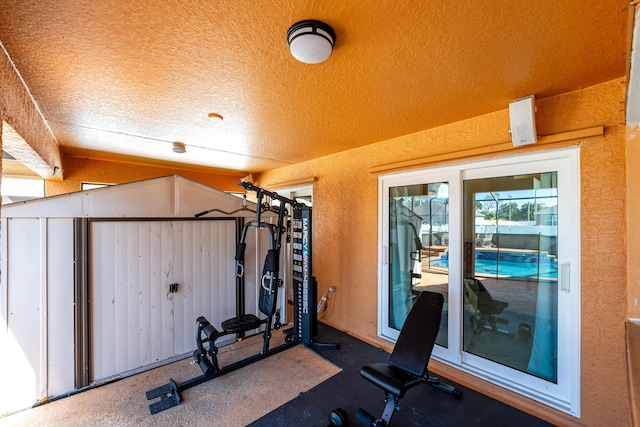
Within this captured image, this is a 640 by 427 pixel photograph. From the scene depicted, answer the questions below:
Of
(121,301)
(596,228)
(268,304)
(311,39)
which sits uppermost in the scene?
(311,39)

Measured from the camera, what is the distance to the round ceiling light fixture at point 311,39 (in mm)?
1170

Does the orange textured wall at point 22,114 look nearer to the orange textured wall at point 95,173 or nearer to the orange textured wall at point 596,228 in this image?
the orange textured wall at point 95,173

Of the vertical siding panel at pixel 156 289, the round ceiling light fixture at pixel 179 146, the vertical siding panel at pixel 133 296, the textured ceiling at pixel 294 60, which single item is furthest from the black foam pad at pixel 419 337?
the round ceiling light fixture at pixel 179 146

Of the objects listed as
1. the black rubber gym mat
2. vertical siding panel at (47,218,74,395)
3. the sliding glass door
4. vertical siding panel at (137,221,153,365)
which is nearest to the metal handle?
the sliding glass door

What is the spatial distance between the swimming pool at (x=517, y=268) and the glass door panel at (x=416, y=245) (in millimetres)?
332

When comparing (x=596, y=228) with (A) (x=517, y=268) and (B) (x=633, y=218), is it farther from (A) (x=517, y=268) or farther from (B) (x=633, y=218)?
(A) (x=517, y=268)

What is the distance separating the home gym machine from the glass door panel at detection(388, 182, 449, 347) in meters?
0.97

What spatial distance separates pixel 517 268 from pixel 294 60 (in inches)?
92.3

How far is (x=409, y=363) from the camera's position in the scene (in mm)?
1919

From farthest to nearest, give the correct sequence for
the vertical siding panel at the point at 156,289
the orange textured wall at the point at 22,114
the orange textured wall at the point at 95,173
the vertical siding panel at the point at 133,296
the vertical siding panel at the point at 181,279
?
1. the orange textured wall at the point at 95,173
2. the vertical siding panel at the point at 181,279
3. the vertical siding panel at the point at 156,289
4. the vertical siding panel at the point at 133,296
5. the orange textured wall at the point at 22,114

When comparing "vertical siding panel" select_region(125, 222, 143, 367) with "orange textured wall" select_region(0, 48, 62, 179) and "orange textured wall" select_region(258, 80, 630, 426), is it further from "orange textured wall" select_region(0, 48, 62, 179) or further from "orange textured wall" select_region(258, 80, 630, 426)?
"orange textured wall" select_region(258, 80, 630, 426)

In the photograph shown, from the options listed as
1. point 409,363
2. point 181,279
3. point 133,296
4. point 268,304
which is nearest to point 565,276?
point 409,363

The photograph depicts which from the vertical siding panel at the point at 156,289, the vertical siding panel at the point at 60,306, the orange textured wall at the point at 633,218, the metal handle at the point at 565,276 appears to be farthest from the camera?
the vertical siding panel at the point at 156,289

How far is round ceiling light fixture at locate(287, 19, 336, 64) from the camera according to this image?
3.84ft
